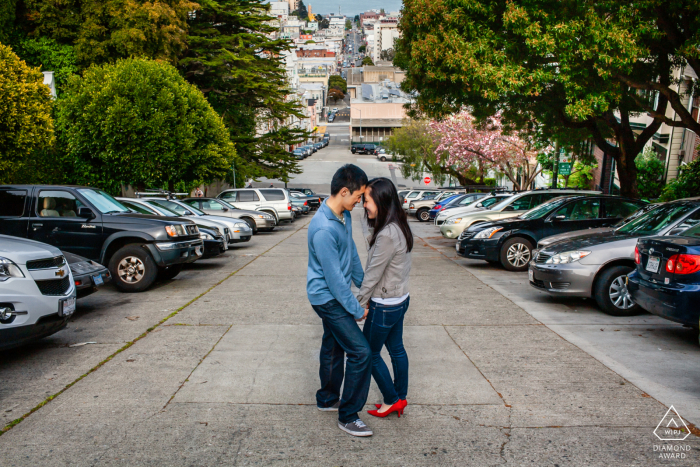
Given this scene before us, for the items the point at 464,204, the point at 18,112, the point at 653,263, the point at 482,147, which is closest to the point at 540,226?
the point at 653,263

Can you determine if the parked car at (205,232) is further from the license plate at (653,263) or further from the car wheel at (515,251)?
the license plate at (653,263)

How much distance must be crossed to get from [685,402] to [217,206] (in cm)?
1898

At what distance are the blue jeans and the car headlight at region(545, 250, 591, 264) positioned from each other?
4.83 meters

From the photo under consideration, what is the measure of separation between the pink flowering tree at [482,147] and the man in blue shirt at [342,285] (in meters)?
31.0

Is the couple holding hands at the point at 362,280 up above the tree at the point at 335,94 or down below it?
below

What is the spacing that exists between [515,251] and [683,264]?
6325 millimetres

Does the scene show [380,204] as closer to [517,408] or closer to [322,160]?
[517,408]

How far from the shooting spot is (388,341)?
14.1 feet


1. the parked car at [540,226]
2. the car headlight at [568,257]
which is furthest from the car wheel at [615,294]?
the parked car at [540,226]

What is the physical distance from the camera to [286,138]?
35156mm

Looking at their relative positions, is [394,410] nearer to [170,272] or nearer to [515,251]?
[170,272]

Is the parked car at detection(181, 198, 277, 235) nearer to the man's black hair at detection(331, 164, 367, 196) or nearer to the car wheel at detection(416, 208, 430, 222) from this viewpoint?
the car wheel at detection(416, 208, 430, 222)

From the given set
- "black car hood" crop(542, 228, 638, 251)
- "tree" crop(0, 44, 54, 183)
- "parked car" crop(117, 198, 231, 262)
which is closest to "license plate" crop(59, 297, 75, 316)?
"parked car" crop(117, 198, 231, 262)

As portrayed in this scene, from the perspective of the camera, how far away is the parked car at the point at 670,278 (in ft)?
19.6
